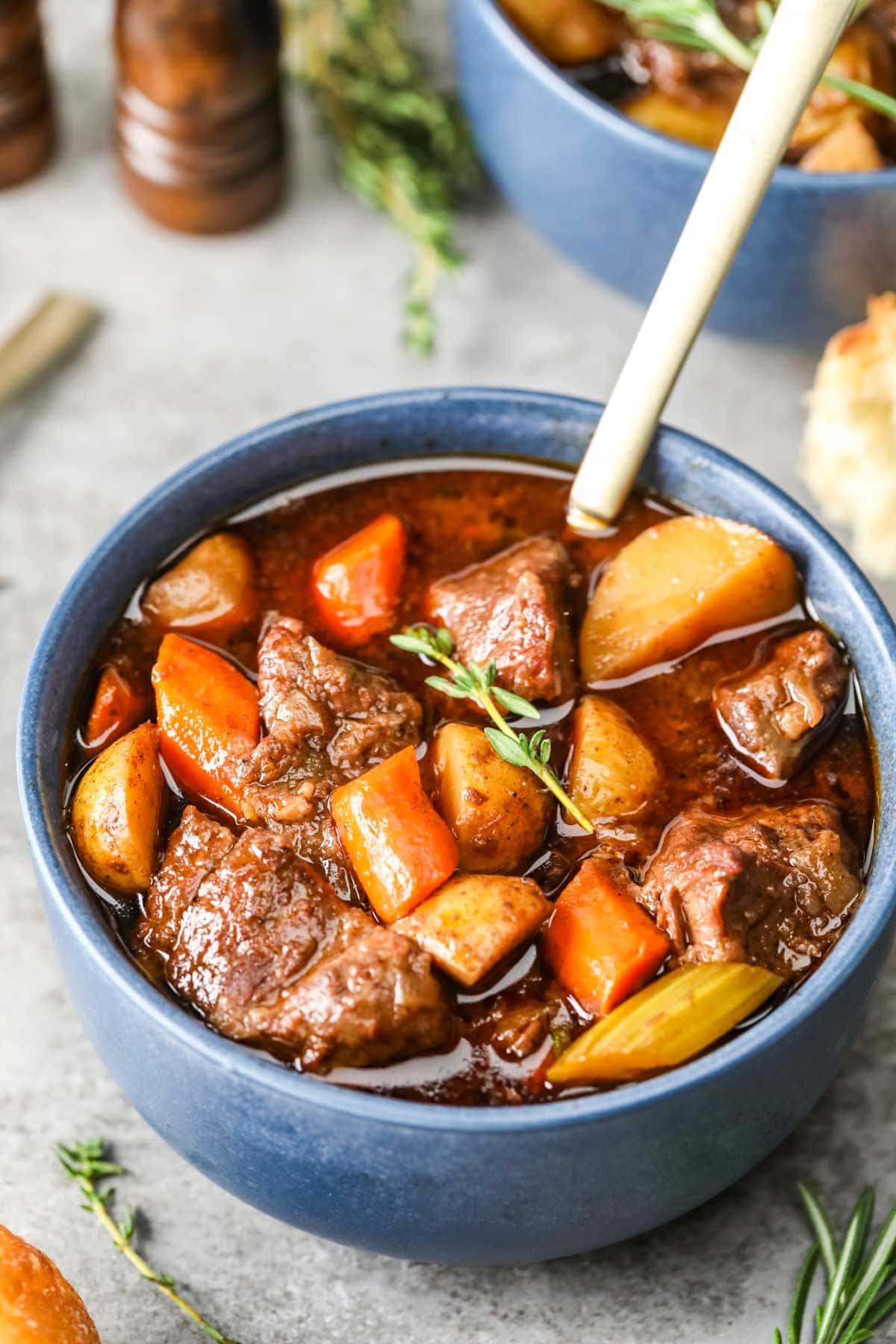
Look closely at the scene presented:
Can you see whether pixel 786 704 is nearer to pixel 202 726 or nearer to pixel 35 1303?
pixel 202 726

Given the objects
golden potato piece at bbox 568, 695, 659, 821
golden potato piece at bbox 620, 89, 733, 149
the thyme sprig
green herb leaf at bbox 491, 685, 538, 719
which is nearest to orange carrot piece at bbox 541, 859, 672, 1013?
golden potato piece at bbox 568, 695, 659, 821

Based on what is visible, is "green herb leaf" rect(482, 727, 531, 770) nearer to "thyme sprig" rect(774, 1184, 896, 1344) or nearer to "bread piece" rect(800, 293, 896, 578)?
"thyme sprig" rect(774, 1184, 896, 1344)

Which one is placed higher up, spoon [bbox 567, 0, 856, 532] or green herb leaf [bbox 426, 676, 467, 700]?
spoon [bbox 567, 0, 856, 532]

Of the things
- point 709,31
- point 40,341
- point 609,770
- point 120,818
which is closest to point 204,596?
point 120,818

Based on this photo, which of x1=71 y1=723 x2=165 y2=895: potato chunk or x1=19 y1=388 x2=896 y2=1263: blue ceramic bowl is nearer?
x1=19 y1=388 x2=896 y2=1263: blue ceramic bowl

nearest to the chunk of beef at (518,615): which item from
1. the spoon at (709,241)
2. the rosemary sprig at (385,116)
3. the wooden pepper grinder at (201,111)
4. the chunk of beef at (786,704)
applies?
the spoon at (709,241)

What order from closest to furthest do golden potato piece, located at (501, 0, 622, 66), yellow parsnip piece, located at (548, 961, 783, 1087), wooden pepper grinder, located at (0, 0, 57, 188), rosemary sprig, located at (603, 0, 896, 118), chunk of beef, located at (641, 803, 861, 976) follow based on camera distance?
1. yellow parsnip piece, located at (548, 961, 783, 1087)
2. chunk of beef, located at (641, 803, 861, 976)
3. rosemary sprig, located at (603, 0, 896, 118)
4. golden potato piece, located at (501, 0, 622, 66)
5. wooden pepper grinder, located at (0, 0, 57, 188)

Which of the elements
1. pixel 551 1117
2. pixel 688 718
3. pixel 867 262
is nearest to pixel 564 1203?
pixel 551 1117

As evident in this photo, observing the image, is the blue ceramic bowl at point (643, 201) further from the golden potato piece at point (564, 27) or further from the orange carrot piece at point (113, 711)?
the orange carrot piece at point (113, 711)
